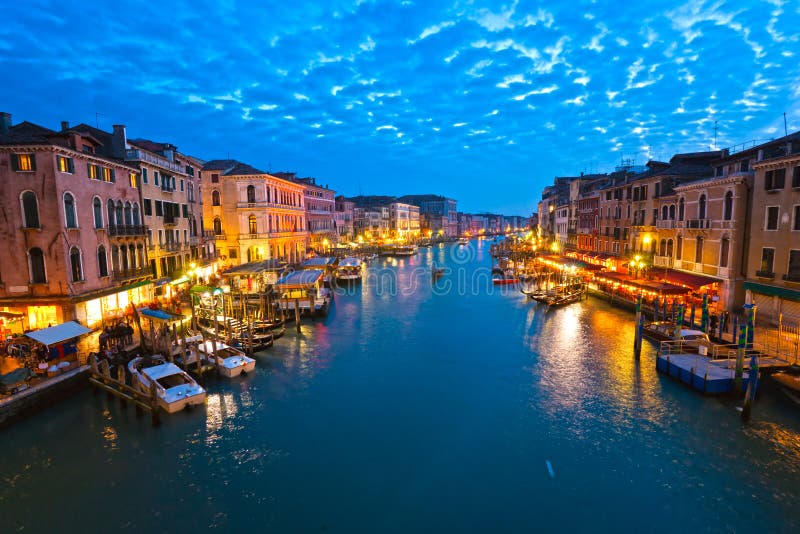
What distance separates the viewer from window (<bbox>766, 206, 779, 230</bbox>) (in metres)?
24.4

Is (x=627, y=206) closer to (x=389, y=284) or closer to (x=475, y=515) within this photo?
(x=389, y=284)

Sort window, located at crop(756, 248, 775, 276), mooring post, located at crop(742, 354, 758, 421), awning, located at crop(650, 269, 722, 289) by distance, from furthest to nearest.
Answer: awning, located at crop(650, 269, 722, 289) < window, located at crop(756, 248, 775, 276) < mooring post, located at crop(742, 354, 758, 421)

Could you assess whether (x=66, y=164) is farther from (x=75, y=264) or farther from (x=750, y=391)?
(x=750, y=391)

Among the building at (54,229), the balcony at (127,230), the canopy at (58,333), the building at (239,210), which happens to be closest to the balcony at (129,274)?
the building at (54,229)

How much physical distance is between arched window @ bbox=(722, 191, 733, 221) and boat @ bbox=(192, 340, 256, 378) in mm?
32501

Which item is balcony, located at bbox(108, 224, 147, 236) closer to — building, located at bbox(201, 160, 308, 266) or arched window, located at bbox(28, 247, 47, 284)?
arched window, located at bbox(28, 247, 47, 284)

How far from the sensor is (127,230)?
26344 millimetres

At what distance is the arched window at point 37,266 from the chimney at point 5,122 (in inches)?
289

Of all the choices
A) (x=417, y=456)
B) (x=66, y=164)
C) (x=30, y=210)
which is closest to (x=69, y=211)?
(x=30, y=210)

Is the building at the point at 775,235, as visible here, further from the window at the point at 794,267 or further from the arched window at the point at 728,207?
the arched window at the point at 728,207

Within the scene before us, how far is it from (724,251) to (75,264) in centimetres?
4063

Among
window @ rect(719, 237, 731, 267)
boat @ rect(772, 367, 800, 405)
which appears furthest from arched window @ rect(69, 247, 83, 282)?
window @ rect(719, 237, 731, 267)

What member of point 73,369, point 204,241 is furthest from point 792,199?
point 204,241

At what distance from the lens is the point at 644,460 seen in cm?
1468
